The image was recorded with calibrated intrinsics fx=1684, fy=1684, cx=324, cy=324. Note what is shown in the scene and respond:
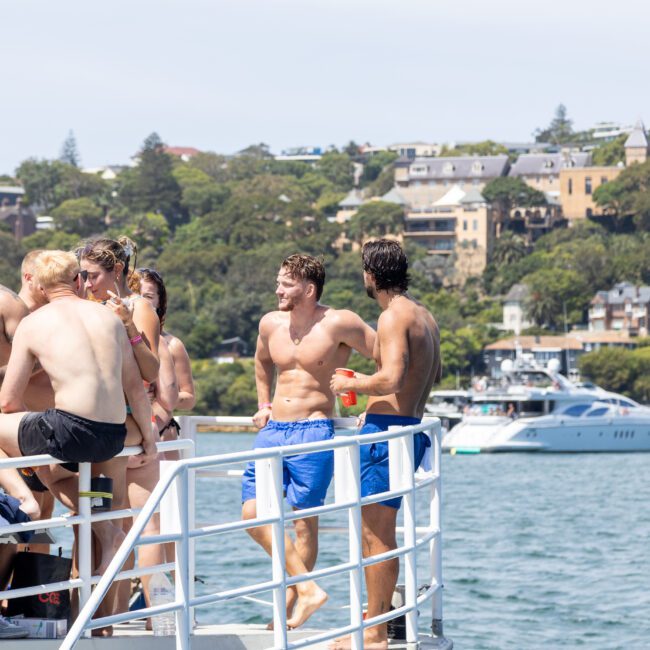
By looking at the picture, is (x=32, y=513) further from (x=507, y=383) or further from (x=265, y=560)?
(x=507, y=383)

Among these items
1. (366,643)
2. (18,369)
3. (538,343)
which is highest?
(18,369)

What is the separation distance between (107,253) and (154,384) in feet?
3.06

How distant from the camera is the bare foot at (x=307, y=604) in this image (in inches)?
257

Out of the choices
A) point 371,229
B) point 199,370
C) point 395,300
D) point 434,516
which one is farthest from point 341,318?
point 371,229

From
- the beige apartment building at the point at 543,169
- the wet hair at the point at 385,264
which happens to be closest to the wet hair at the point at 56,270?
the wet hair at the point at 385,264

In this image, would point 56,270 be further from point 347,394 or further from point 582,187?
point 582,187

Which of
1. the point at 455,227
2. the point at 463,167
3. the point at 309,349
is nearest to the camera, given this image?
the point at 309,349

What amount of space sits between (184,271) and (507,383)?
172 ft

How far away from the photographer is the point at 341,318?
6.96 m

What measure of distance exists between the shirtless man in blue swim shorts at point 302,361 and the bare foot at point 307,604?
0.06 meters

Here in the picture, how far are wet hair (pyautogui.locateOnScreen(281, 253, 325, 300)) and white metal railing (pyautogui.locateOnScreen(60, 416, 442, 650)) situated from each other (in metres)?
0.70

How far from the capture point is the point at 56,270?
5836 millimetres

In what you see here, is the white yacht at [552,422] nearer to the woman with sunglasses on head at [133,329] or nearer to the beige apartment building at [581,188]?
the woman with sunglasses on head at [133,329]

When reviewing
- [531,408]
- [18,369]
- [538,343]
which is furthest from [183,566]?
[538,343]
